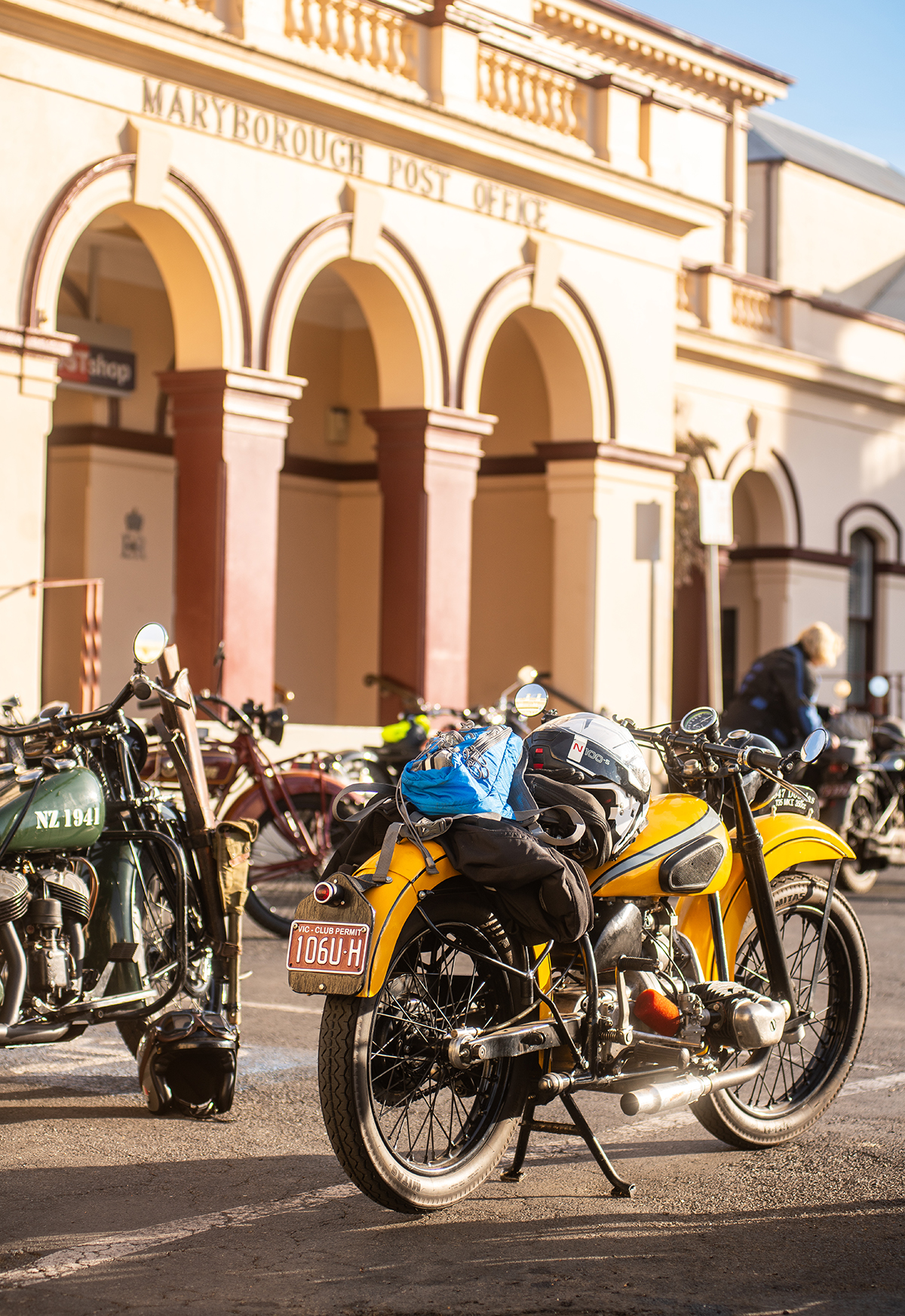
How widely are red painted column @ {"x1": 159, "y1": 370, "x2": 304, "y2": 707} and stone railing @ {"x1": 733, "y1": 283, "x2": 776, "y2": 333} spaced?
8919mm

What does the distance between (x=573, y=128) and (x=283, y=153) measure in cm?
352

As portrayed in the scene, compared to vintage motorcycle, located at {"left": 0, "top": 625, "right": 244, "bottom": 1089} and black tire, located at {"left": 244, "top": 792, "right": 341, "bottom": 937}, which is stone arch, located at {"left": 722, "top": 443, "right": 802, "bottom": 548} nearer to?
black tire, located at {"left": 244, "top": 792, "right": 341, "bottom": 937}

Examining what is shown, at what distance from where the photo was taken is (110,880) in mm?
5707

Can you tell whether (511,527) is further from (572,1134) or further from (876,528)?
(572,1134)

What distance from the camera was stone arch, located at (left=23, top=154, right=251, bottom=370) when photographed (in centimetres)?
1195

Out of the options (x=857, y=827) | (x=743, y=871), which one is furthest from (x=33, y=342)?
(x=743, y=871)

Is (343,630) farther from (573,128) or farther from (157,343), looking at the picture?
(573,128)

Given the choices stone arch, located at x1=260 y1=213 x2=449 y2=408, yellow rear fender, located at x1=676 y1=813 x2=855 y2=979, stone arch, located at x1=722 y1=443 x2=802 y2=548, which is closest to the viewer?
yellow rear fender, located at x1=676 y1=813 x2=855 y2=979

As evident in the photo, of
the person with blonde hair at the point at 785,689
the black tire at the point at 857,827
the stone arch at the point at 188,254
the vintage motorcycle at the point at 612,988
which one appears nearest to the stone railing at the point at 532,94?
the stone arch at the point at 188,254

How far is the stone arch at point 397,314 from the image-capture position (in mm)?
13805

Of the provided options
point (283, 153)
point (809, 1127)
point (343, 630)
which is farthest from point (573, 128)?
point (809, 1127)

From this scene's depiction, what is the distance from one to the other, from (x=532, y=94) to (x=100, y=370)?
4454 millimetres

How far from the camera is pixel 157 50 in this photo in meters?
12.1

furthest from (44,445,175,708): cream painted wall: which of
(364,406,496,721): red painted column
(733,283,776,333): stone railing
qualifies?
(733,283,776,333): stone railing
